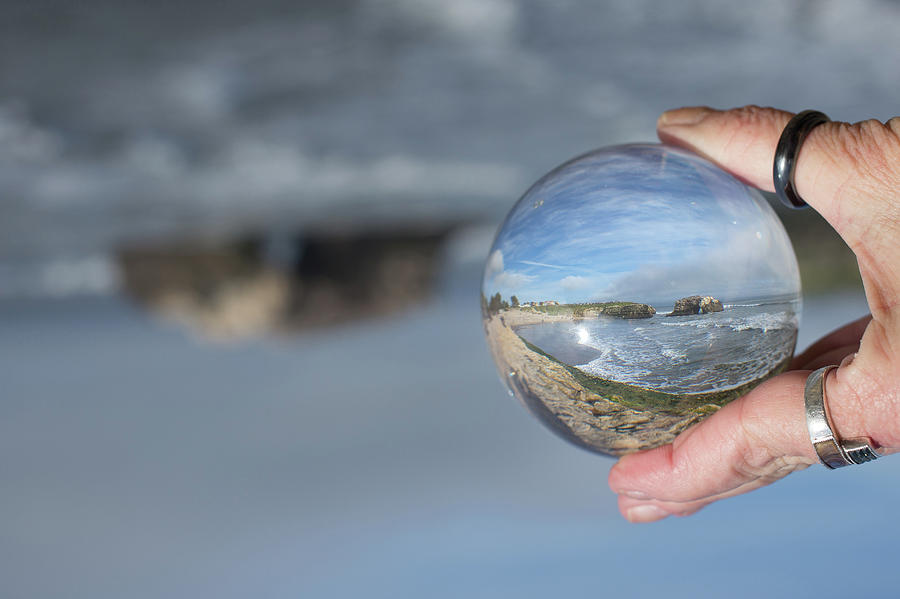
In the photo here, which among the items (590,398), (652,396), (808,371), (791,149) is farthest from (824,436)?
(791,149)

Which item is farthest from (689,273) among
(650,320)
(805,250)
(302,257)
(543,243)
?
(302,257)

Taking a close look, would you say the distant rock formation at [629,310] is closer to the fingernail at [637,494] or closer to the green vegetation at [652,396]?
the green vegetation at [652,396]

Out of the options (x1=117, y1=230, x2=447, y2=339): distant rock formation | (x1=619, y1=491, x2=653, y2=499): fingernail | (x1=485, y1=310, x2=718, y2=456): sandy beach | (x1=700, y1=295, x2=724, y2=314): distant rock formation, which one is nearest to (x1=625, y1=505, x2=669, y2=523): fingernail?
(x1=619, y1=491, x2=653, y2=499): fingernail

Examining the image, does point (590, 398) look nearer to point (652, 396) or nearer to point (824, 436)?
point (652, 396)

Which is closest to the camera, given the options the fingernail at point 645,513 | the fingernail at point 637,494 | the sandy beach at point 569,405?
the sandy beach at point 569,405

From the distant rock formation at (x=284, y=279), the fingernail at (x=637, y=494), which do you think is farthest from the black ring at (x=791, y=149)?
the distant rock formation at (x=284, y=279)
